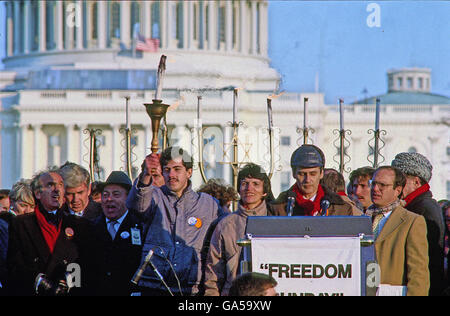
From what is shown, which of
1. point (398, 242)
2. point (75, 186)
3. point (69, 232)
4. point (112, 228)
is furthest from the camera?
point (75, 186)

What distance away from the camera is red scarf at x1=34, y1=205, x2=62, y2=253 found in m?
11.0

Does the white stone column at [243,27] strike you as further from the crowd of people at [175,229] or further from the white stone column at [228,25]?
the crowd of people at [175,229]

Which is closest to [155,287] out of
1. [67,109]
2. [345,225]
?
[345,225]

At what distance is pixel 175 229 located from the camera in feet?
36.4

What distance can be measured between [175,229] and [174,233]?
0.04 m

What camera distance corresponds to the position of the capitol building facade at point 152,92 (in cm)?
8462

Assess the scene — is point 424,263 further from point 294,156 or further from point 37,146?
point 37,146

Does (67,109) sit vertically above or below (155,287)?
above

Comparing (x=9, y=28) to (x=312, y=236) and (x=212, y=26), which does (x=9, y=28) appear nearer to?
(x=212, y=26)

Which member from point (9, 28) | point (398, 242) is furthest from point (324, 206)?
point (9, 28)

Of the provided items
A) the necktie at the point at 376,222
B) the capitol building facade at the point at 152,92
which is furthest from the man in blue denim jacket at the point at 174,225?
the capitol building facade at the point at 152,92

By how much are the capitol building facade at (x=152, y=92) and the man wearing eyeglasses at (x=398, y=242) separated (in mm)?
63842

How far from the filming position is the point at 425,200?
11.3 m
